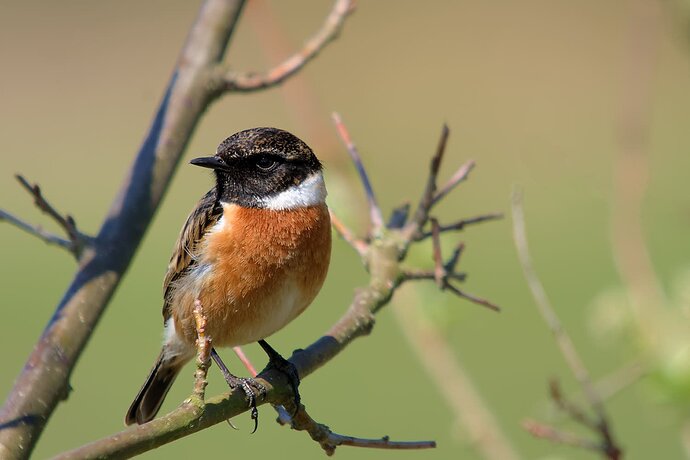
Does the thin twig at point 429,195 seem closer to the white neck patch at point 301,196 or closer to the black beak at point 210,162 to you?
the white neck patch at point 301,196

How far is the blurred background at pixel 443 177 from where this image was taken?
4.47 meters

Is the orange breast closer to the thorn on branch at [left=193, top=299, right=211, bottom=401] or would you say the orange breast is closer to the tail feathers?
the tail feathers

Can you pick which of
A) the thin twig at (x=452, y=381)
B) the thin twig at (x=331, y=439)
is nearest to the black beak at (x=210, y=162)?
the thin twig at (x=452, y=381)

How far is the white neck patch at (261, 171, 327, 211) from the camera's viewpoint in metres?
4.40

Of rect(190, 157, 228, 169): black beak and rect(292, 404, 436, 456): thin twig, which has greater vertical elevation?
rect(190, 157, 228, 169): black beak

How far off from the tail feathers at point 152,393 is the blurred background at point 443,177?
97cm

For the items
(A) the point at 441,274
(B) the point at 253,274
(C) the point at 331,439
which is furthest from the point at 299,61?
(C) the point at 331,439

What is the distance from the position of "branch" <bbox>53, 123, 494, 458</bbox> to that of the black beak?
706 mm

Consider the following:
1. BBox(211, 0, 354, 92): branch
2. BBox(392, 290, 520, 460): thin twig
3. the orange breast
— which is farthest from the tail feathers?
BBox(211, 0, 354, 92): branch

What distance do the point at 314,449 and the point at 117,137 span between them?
42.5 ft

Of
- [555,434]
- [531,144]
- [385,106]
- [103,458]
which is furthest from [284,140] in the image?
[385,106]

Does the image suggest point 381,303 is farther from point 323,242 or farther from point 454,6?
point 454,6

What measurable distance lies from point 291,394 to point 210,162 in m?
1.25

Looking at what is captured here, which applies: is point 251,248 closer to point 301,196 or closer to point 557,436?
point 301,196
